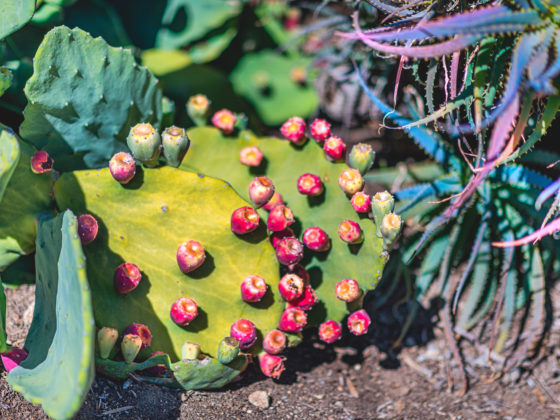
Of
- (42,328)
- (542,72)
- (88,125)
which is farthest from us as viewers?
(88,125)

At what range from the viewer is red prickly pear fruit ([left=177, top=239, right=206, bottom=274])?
4.03 ft

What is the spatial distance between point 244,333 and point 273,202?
1.03 feet

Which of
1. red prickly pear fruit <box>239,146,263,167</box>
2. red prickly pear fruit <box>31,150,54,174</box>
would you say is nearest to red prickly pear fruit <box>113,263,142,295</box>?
red prickly pear fruit <box>31,150,54,174</box>

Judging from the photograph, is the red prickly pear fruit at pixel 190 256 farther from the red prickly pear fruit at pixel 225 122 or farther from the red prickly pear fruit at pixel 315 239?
the red prickly pear fruit at pixel 225 122

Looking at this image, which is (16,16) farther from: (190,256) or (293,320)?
(293,320)

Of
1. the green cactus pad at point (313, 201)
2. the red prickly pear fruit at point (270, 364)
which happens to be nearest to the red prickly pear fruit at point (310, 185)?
the green cactus pad at point (313, 201)

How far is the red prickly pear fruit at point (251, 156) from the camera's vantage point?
4.69 feet

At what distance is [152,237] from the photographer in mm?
1288

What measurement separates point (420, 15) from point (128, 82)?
27.2 inches

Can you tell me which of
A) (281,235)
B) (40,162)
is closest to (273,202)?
(281,235)

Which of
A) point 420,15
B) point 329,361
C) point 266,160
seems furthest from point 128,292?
point 420,15

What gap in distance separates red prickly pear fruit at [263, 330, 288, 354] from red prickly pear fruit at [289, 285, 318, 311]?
2.8 inches

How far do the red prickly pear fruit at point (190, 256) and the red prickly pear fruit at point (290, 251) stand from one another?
0.54 feet

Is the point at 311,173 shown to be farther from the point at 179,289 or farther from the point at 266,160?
the point at 179,289
